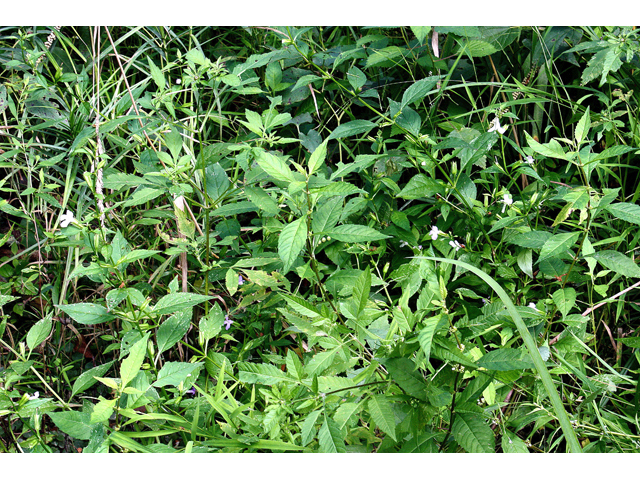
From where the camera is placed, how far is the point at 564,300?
131 cm

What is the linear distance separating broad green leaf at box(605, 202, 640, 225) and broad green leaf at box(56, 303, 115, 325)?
122 centimetres

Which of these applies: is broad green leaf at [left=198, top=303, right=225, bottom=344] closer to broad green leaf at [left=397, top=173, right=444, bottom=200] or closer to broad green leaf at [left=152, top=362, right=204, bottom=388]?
broad green leaf at [left=152, top=362, right=204, bottom=388]

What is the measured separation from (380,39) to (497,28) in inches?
16.0

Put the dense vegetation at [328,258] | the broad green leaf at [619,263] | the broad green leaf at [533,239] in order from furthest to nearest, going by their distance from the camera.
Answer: the broad green leaf at [533,239] → the broad green leaf at [619,263] → the dense vegetation at [328,258]

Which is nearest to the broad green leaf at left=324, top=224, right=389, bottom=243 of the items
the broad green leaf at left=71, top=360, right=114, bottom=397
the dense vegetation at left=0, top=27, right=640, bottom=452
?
the dense vegetation at left=0, top=27, right=640, bottom=452

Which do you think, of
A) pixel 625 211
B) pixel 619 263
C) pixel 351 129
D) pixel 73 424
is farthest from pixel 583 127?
pixel 73 424

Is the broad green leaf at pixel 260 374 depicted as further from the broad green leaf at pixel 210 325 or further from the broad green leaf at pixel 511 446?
the broad green leaf at pixel 511 446

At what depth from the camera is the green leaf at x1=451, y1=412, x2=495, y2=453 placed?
3.03ft

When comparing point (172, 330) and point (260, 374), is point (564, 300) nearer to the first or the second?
point (260, 374)

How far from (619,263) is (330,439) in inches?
33.8

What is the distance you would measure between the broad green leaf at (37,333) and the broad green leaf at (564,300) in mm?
1309

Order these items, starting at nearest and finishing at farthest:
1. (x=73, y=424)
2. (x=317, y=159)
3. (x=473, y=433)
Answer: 1. (x=473, y=433)
2. (x=73, y=424)
3. (x=317, y=159)

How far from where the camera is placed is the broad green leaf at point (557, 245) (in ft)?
4.08

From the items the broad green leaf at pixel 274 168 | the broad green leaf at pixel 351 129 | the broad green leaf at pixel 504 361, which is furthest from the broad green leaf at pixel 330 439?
the broad green leaf at pixel 351 129
